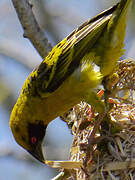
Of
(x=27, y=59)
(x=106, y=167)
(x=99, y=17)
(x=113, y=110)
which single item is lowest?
(x=106, y=167)

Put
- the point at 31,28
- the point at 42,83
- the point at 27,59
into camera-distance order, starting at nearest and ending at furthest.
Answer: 1. the point at 42,83
2. the point at 31,28
3. the point at 27,59

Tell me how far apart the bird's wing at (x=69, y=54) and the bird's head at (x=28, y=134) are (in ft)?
1.27

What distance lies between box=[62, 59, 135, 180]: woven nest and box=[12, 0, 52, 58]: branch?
900 mm

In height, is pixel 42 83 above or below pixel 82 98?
above

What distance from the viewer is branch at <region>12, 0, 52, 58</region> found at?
3.99 m

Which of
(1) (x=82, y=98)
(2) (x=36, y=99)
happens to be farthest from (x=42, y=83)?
(1) (x=82, y=98)

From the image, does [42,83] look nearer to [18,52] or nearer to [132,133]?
[132,133]

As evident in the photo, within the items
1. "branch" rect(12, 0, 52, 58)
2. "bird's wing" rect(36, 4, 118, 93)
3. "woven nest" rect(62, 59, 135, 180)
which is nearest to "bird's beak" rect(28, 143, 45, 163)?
"woven nest" rect(62, 59, 135, 180)

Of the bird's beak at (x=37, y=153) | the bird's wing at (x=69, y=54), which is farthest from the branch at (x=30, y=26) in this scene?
the bird's beak at (x=37, y=153)

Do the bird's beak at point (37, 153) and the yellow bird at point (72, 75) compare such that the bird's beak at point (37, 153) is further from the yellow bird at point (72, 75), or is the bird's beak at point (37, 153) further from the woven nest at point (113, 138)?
the woven nest at point (113, 138)

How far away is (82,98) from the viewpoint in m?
3.49

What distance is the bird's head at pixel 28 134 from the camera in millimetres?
3447

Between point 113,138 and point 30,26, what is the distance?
1.71 m

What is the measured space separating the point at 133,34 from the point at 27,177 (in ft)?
11.5
